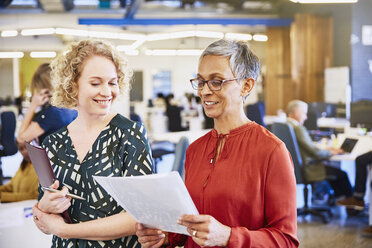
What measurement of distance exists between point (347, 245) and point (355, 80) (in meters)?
7.25

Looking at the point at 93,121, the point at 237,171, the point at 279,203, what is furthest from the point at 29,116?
the point at 279,203

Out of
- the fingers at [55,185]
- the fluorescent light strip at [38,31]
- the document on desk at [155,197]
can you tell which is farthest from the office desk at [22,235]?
the fluorescent light strip at [38,31]

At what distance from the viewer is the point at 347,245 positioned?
512 cm

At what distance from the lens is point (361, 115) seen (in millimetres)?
7145

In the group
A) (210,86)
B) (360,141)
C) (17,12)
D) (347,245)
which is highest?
(17,12)

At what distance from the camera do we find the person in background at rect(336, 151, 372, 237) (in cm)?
591

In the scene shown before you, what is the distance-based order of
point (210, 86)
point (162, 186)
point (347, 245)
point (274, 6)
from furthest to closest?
point (274, 6), point (347, 245), point (210, 86), point (162, 186)

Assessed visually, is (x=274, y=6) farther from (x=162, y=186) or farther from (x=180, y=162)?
(x=162, y=186)

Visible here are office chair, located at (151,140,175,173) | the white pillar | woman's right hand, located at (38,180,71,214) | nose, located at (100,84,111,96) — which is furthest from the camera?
the white pillar

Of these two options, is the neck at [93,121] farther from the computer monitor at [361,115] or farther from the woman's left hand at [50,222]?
the computer monitor at [361,115]

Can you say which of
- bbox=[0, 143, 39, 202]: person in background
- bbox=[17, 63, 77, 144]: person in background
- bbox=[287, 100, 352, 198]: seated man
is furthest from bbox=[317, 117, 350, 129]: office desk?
bbox=[0, 143, 39, 202]: person in background

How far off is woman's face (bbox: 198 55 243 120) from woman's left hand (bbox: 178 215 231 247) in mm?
397

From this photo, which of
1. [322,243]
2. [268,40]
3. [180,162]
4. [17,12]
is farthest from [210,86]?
[17,12]

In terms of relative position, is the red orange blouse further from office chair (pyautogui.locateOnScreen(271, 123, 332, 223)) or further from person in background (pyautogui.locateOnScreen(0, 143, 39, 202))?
office chair (pyautogui.locateOnScreen(271, 123, 332, 223))
